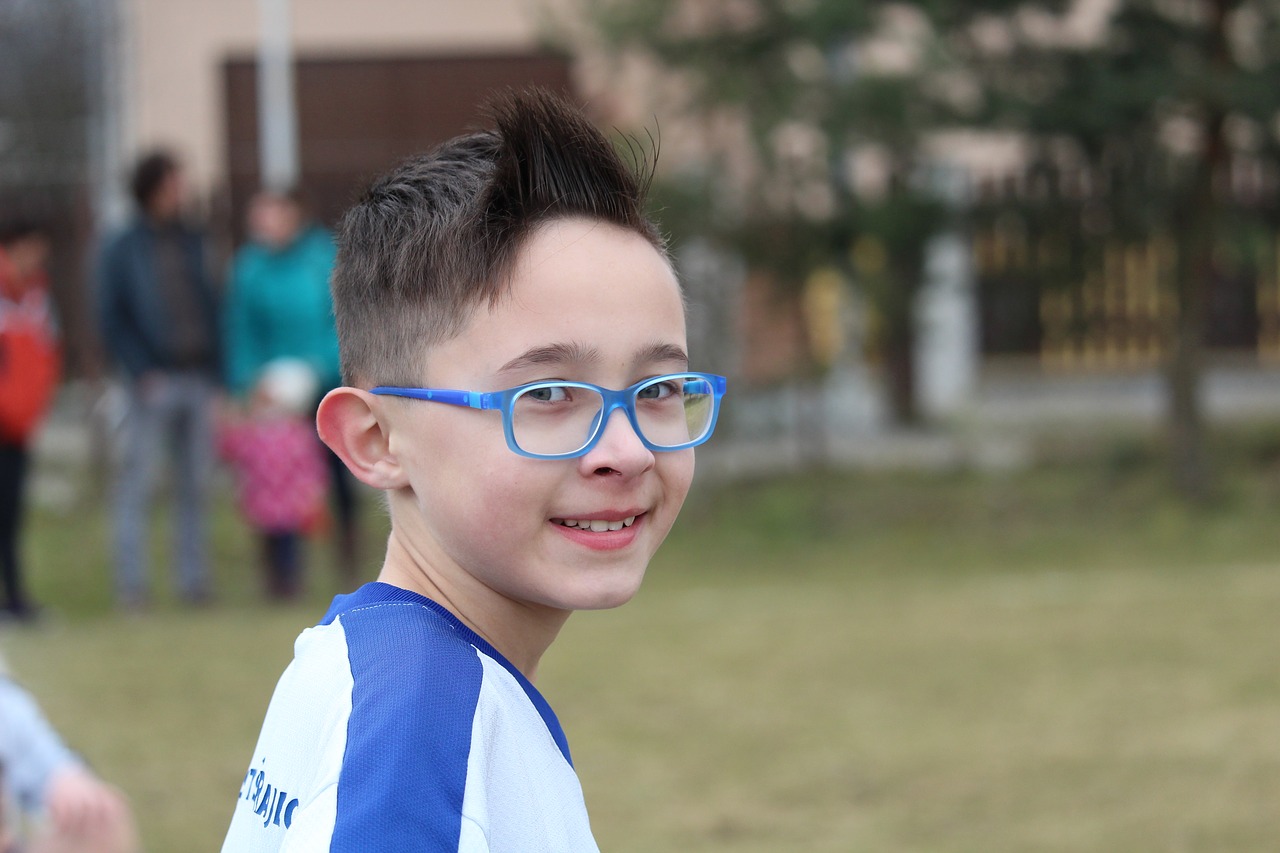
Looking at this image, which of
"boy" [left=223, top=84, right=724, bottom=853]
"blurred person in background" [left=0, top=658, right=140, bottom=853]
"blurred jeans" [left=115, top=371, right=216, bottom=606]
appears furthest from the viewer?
"blurred jeans" [left=115, top=371, right=216, bottom=606]

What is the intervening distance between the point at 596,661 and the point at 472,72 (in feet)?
34.7

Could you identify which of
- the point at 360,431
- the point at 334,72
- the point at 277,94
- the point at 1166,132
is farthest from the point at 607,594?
the point at 334,72

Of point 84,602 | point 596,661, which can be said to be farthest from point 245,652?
point 84,602

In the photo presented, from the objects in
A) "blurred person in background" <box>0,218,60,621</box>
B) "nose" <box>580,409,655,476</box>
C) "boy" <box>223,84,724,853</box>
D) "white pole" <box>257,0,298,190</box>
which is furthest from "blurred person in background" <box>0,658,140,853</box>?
"white pole" <box>257,0,298,190</box>

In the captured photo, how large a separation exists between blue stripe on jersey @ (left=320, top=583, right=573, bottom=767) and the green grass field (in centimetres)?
248

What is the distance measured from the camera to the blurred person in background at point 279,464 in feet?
24.0

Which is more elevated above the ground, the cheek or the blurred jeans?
the cheek

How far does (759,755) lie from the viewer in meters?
4.65

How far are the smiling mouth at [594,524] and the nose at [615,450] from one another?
0.05m

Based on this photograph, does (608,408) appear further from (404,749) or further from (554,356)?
(404,749)

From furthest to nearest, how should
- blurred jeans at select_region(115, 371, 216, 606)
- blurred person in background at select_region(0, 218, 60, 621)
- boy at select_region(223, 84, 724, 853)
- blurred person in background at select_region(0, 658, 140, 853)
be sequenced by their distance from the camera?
1. blurred jeans at select_region(115, 371, 216, 606)
2. blurred person in background at select_region(0, 218, 60, 621)
3. blurred person in background at select_region(0, 658, 140, 853)
4. boy at select_region(223, 84, 724, 853)

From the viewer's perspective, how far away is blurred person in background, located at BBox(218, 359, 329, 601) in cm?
731

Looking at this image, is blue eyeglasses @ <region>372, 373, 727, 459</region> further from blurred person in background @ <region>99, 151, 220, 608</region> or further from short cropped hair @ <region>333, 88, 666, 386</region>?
blurred person in background @ <region>99, 151, 220, 608</region>

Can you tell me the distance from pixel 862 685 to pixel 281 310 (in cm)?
326
